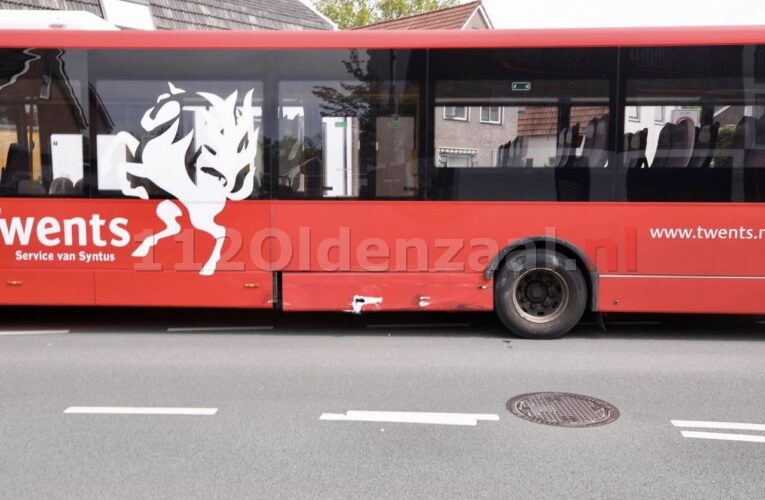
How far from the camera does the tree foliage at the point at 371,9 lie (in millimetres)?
46219

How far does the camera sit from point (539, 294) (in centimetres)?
779

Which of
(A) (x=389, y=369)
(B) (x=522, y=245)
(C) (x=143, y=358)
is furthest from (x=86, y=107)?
(B) (x=522, y=245)

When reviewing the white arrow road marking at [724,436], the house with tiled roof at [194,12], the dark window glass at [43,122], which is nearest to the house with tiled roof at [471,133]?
the white arrow road marking at [724,436]

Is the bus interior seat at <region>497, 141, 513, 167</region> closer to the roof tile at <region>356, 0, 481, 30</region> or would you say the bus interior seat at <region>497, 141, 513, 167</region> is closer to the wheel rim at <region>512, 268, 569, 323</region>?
the wheel rim at <region>512, 268, 569, 323</region>

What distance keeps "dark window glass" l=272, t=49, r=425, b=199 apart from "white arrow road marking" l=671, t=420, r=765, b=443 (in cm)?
366

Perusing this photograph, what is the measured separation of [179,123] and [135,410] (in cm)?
355

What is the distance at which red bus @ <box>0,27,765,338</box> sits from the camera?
7402 millimetres

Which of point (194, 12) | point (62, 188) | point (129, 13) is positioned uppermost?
point (194, 12)

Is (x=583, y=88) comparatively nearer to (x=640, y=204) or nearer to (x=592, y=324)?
(x=640, y=204)

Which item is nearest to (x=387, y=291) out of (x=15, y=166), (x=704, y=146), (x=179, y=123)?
(x=179, y=123)

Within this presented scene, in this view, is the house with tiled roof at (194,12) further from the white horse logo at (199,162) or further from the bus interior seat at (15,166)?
the white horse logo at (199,162)

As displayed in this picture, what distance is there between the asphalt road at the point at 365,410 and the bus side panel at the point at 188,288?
0.41 m

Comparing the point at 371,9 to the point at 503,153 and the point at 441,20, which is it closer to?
the point at 441,20

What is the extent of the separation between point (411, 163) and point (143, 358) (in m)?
3.34
